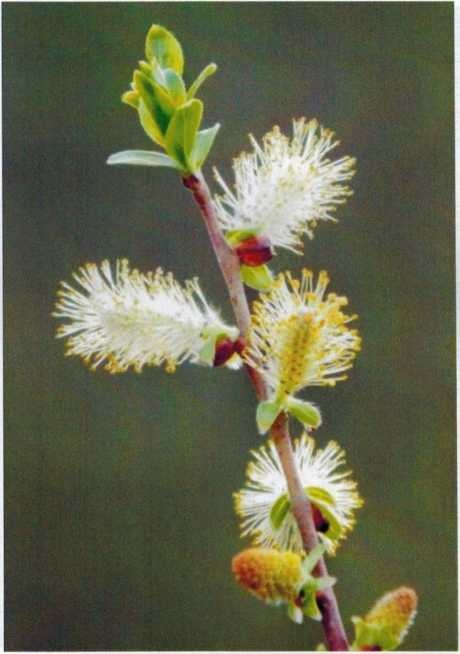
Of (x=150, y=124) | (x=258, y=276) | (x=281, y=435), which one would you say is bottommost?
(x=281, y=435)

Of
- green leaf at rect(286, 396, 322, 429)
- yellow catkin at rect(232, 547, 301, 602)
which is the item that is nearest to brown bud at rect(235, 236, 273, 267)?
green leaf at rect(286, 396, 322, 429)

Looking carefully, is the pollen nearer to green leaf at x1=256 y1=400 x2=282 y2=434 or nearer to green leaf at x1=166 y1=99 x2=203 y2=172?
green leaf at x1=256 y1=400 x2=282 y2=434

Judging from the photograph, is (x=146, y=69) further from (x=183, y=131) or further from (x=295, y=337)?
(x=295, y=337)

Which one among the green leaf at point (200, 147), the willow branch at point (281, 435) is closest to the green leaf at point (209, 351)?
the willow branch at point (281, 435)

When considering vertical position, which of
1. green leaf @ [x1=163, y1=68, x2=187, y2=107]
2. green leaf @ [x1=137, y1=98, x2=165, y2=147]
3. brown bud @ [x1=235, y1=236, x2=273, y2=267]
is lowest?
brown bud @ [x1=235, y1=236, x2=273, y2=267]

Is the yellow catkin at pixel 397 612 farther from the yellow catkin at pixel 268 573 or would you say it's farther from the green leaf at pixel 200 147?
the green leaf at pixel 200 147

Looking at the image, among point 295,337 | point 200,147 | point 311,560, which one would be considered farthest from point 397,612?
point 200,147

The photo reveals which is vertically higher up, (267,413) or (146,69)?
(146,69)

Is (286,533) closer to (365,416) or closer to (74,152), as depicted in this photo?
Answer: (365,416)
